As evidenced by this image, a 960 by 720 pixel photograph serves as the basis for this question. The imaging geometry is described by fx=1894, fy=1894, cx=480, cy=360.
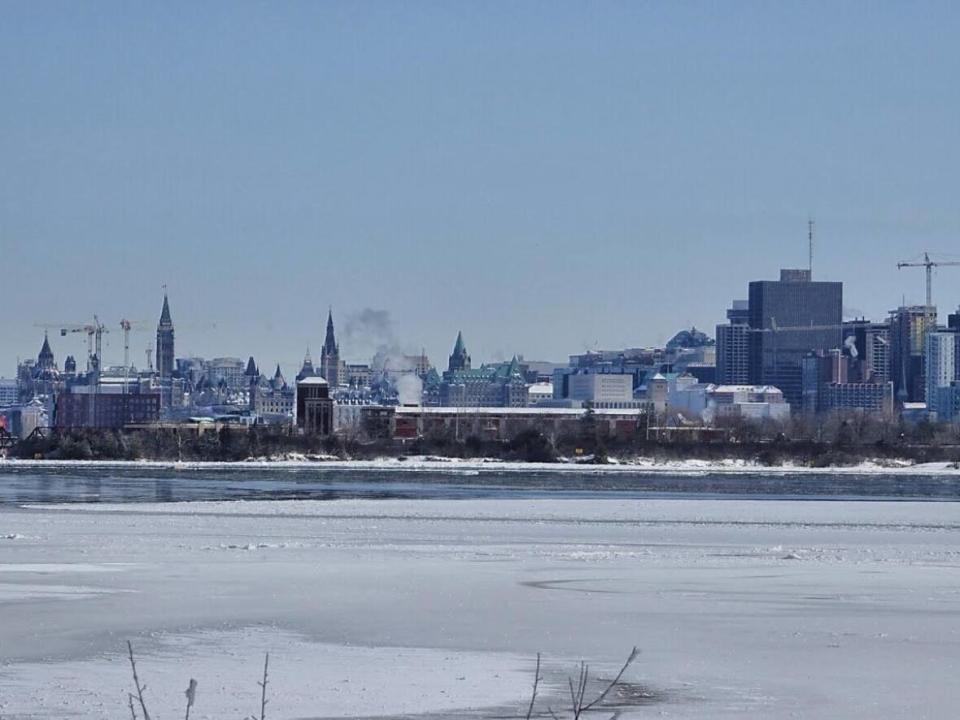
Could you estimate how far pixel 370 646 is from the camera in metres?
23.2

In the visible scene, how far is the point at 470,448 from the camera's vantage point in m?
153

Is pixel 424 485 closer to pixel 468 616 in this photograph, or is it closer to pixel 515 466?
pixel 515 466

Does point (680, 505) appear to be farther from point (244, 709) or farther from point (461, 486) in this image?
point (244, 709)

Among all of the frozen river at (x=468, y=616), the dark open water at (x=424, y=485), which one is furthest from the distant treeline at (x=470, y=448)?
the frozen river at (x=468, y=616)

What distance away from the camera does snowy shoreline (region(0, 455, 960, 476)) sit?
124 metres

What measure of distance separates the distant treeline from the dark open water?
83.8 feet

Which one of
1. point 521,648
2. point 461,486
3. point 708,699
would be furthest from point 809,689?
point 461,486

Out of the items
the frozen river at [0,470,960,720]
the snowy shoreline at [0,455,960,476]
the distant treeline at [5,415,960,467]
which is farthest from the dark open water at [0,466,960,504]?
the distant treeline at [5,415,960,467]

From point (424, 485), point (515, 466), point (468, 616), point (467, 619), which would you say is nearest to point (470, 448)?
point (515, 466)

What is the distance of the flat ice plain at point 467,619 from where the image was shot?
19.6 m

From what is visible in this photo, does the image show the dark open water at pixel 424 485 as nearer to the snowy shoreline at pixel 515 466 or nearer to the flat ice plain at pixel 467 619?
the snowy shoreline at pixel 515 466

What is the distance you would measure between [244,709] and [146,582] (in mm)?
12058

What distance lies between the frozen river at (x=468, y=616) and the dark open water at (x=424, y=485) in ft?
76.1

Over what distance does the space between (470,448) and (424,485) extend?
6641 centimetres
